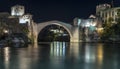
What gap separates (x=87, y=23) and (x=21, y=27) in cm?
7096

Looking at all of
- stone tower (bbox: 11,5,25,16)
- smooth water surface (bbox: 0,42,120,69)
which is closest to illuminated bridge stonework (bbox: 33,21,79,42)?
stone tower (bbox: 11,5,25,16)

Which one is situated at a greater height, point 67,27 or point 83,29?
point 67,27

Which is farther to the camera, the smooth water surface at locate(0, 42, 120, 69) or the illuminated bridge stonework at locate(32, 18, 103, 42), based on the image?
the illuminated bridge stonework at locate(32, 18, 103, 42)

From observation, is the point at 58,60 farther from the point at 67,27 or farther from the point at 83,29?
the point at 83,29

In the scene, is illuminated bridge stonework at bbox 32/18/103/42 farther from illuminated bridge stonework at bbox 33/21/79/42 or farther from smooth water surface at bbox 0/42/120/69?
smooth water surface at bbox 0/42/120/69

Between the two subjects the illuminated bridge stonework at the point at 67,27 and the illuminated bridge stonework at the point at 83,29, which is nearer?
the illuminated bridge stonework at the point at 67,27

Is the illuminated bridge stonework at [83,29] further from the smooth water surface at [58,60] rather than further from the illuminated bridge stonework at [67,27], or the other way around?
the smooth water surface at [58,60]

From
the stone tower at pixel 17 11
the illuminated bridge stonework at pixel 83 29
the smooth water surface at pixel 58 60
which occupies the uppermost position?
the stone tower at pixel 17 11

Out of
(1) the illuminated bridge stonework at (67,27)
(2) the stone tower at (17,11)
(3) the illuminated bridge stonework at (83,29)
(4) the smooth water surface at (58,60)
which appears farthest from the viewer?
(2) the stone tower at (17,11)

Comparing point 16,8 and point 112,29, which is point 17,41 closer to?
point 112,29

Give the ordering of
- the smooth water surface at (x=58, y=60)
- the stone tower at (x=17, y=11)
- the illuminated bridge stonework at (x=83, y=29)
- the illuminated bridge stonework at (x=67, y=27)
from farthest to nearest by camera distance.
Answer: the stone tower at (x=17, y=11)
the illuminated bridge stonework at (x=83, y=29)
the illuminated bridge stonework at (x=67, y=27)
the smooth water surface at (x=58, y=60)

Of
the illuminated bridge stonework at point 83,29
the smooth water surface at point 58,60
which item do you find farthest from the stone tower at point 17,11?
the smooth water surface at point 58,60

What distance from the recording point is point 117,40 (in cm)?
12544

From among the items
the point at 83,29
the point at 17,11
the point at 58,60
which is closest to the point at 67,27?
the point at 83,29
